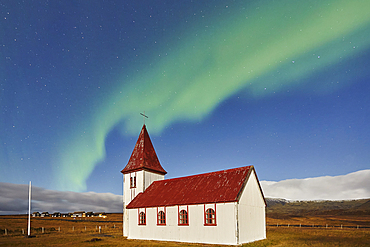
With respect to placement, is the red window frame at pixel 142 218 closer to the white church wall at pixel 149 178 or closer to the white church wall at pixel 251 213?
the white church wall at pixel 149 178

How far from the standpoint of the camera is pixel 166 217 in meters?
25.9

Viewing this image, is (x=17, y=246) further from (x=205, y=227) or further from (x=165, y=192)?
(x=205, y=227)

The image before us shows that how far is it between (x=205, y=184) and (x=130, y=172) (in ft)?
39.8

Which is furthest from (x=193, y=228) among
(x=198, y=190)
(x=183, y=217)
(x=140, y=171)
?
(x=140, y=171)

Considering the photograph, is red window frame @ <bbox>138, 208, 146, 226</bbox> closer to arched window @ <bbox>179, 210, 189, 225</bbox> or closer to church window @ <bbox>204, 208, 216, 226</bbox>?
arched window @ <bbox>179, 210, 189, 225</bbox>

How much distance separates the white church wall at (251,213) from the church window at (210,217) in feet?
7.47

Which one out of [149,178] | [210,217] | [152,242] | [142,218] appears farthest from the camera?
[149,178]

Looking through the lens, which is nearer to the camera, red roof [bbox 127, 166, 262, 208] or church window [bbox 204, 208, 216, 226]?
church window [bbox 204, 208, 216, 226]

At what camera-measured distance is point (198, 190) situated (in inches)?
1013

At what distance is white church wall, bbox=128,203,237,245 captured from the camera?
21625 millimetres

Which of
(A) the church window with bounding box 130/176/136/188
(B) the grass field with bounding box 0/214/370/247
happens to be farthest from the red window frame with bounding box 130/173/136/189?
(B) the grass field with bounding box 0/214/370/247

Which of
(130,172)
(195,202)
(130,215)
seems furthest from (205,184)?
(130,172)

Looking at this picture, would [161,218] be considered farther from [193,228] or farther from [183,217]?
[193,228]

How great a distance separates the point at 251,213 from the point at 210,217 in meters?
4.11
